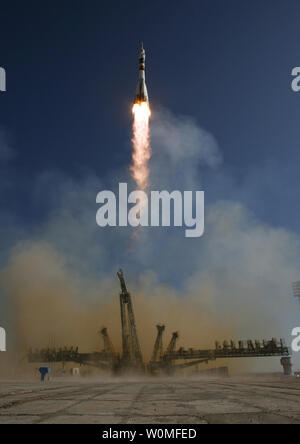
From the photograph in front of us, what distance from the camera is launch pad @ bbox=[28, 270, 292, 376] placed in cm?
7962

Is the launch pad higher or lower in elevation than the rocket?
lower

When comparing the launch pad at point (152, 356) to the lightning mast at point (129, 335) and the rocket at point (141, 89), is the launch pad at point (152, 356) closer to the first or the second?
the lightning mast at point (129, 335)

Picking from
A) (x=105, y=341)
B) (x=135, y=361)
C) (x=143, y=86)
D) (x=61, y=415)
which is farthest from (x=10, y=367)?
(x=61, y=415)

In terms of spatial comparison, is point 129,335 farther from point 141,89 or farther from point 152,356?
point 141,89

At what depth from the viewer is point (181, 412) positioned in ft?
26.6

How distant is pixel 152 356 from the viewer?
84.1 meters

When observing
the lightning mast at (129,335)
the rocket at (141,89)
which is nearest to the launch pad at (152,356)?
the lightning mast at (129,335)

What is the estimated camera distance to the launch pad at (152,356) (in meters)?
79.6

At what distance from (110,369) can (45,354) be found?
58.5 feet

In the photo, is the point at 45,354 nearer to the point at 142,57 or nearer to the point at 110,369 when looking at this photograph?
the point at 110,369

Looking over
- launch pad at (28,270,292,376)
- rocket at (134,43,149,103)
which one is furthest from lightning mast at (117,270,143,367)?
rocket at (134,43,149,103)

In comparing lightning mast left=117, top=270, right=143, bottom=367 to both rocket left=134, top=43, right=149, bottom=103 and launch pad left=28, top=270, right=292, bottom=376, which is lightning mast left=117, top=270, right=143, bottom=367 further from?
rocket left=134, top=43, right=149, bottom=103

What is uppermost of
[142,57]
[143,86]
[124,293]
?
[142,57]

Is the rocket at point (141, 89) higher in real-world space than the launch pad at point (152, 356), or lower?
higher
